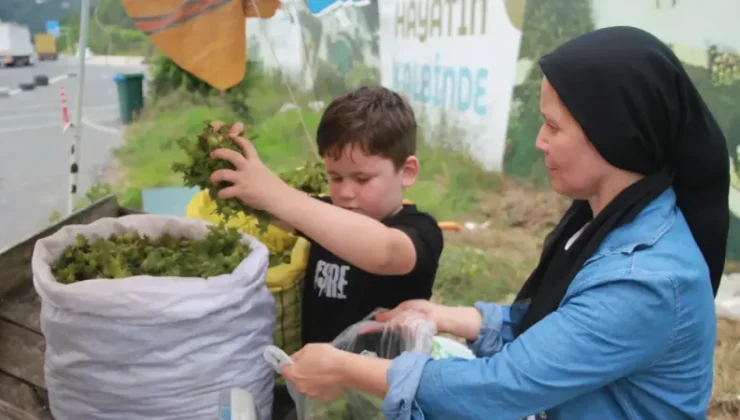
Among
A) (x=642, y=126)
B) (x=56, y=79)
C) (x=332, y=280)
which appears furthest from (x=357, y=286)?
(x=56, y=79)

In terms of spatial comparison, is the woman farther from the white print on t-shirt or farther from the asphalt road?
the asphalt road

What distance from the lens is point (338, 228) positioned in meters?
1.10

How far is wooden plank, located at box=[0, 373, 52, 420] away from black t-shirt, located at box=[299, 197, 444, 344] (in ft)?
2.28

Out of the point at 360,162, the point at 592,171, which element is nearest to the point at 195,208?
the point at 360,162

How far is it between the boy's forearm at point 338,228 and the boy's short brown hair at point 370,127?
25 centimetres

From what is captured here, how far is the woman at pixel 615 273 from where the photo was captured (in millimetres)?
838

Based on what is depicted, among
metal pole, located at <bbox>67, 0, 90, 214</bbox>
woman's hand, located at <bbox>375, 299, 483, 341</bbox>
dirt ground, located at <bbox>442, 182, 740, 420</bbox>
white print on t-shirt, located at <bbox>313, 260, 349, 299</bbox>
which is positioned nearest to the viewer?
woman's hand, located at <bbox>375, 299, 483, 341</bbox>

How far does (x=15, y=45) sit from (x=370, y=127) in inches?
66.2

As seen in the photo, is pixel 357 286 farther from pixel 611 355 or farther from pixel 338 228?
pixel 611 355

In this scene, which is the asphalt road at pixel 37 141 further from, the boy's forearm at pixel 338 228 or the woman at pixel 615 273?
the woman at pixel 615 273

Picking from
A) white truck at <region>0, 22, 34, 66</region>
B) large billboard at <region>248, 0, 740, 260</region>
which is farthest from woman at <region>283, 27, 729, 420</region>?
→ white truck at <region>0, 22, 34, 66</region>

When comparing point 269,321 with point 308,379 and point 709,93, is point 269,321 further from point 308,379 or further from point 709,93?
point 709,93

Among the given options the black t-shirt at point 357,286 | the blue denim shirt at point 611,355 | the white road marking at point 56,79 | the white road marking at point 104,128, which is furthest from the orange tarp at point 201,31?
the white road marking at point 104,128

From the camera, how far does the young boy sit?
1109 mm
